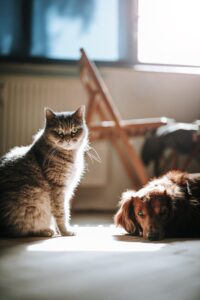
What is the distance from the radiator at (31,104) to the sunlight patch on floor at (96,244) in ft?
5.34

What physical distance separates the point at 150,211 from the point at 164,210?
0.06 meters

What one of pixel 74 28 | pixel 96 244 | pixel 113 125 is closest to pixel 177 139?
pixel 113 125

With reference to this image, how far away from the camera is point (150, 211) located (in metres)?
1.60

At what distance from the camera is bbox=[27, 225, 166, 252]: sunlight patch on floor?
4.72 feet

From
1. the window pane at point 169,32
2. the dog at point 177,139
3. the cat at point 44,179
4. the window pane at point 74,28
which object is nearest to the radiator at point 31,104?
the window pane at point 74,28

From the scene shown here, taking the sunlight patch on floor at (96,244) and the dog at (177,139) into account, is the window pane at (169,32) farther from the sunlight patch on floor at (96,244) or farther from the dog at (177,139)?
the sunlight patch on floor at (96,244)

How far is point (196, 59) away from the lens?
3623 mm

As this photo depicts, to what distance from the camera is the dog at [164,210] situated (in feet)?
5.26

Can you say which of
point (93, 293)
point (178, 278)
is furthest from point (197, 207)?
point (93, 293)

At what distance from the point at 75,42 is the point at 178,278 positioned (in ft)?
9.17

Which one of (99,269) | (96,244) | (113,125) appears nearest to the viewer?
(99,269)

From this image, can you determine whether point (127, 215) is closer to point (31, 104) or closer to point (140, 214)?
point (140, 214)

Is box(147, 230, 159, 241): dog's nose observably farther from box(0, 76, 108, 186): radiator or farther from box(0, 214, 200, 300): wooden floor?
box(0, 76, 108, 186): radiator

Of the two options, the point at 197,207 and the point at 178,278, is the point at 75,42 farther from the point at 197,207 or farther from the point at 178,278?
the point at 178,278
